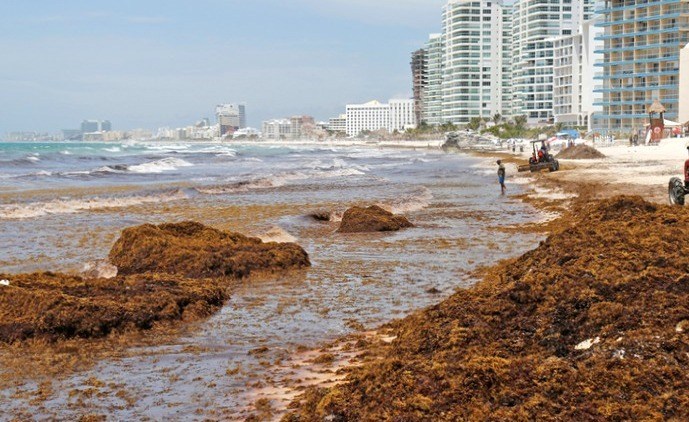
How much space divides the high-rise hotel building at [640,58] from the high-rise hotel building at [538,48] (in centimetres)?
6332

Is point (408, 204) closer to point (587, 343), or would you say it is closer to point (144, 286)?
point (144, 286)

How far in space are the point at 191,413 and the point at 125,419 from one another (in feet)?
1.63

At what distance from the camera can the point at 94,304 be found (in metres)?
9.18

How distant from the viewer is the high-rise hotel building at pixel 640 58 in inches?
3834

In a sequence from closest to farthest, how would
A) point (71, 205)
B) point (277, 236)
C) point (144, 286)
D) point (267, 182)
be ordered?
point (144, 286) → point (277, 236) → point (71, 205) → point (267, 182)

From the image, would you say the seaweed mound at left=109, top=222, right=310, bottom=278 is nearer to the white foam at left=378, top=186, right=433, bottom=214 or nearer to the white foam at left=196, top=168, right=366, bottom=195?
the white foam at left=378, top=186, right=433, bottom=214

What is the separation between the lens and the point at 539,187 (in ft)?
102

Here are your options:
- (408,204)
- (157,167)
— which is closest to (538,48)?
(157,167)

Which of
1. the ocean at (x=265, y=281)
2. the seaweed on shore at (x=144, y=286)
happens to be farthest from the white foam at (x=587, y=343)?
the seaweed on shore at (x=144, y=286)

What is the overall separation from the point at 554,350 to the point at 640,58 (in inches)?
4092

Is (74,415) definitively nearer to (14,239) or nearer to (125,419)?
(125,419)

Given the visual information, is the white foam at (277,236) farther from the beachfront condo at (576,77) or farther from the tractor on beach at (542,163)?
the beachfront condo at (576,77)

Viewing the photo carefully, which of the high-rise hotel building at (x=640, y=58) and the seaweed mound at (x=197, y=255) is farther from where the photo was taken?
the high-rise hotel building at (x=640, y=58)

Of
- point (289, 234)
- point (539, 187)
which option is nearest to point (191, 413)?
point (289, 234)
